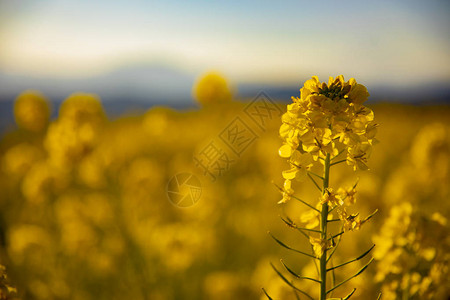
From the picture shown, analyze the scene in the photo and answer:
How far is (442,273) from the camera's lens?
2.21 metres

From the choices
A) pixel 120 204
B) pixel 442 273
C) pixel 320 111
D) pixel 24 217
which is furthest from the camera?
pixel 24 217

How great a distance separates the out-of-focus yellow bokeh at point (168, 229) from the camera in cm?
271

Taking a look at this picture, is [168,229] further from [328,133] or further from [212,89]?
[328,133]

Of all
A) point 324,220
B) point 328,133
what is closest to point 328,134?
point 328,133

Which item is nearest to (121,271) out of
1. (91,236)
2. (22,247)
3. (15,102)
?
(91,236)

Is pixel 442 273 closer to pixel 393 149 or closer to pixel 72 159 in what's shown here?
pixel 72 159

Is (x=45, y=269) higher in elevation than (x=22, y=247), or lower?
lower

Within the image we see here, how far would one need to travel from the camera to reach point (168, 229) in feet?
17.0

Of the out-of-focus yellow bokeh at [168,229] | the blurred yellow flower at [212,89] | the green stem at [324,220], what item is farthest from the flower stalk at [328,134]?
the blurred yellow flower at [212,89]

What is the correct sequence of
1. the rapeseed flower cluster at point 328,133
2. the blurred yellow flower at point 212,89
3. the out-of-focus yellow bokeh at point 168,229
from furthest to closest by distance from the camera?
the blurred yellow flower at point 212,89, the out-of-focus yellow bokeh at point 168,229, the rapeseed flower cluster at point 328,133

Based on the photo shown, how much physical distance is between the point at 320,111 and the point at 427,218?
5.00ft

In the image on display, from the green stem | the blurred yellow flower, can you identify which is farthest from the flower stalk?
the blurred yellow flower

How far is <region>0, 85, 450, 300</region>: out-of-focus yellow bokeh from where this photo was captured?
8.91ft

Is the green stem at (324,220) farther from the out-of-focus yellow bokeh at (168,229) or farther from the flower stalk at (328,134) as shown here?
the out-of-focus yellow bokeh at (168,229)
